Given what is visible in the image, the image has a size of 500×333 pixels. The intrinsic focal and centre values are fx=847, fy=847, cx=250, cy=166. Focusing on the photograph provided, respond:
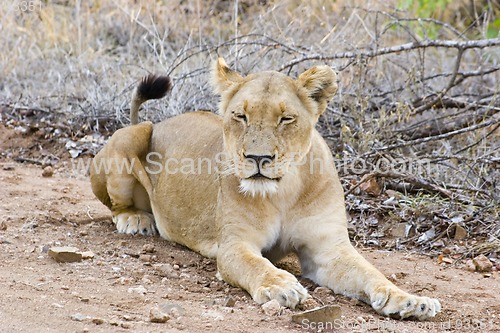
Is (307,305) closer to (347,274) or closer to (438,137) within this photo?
(347,274)

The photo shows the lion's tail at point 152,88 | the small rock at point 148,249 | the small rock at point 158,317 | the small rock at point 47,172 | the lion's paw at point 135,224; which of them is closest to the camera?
the small rock at point 158,317

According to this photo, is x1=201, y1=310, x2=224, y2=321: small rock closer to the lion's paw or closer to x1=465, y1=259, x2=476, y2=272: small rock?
x1=465, y1=259, x2=476, y2=272: small rock

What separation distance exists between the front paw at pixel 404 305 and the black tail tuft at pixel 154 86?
2.54m

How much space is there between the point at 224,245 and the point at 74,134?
13.0ft

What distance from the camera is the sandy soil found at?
10.9 feet

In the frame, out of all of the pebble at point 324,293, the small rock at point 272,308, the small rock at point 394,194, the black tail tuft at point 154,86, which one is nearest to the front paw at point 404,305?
the pebble at point 324,293

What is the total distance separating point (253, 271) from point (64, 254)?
1.06 meters

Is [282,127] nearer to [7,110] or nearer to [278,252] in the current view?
[278,252]

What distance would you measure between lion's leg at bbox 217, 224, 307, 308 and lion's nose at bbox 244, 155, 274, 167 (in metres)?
0.46

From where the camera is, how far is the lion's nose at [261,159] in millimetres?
3900

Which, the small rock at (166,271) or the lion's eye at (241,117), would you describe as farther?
the small rock at (166,271)

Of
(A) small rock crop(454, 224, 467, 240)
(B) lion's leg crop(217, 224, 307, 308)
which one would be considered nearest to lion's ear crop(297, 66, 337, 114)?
(B) lion's leg crop(217, 224, 307, 308)

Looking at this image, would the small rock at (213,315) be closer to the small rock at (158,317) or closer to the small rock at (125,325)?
the small rock at (158,317)

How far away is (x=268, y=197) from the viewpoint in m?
4.35
